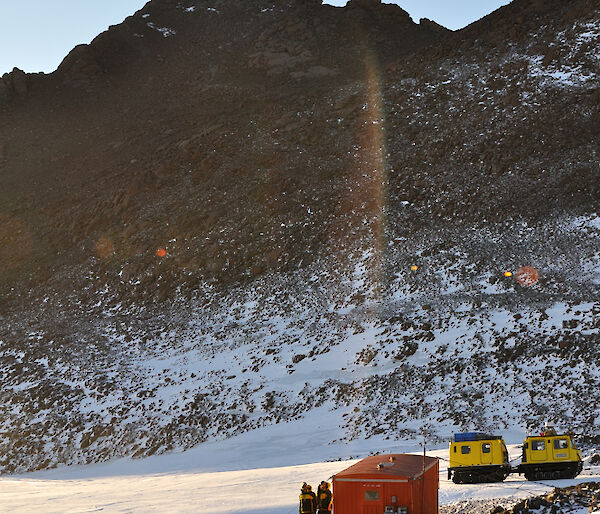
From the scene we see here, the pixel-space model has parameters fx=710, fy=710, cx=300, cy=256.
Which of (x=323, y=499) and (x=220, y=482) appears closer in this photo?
(x=323, y=499)

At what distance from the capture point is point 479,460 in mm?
19484

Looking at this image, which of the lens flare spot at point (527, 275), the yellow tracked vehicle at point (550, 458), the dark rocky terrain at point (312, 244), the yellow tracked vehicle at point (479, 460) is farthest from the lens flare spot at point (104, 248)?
the yellow tracked vehicle at point (550, 458)

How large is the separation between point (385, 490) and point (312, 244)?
102ft

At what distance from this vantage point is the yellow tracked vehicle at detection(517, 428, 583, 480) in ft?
62.6

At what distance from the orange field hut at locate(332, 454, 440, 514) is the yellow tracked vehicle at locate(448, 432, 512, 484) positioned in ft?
15.0

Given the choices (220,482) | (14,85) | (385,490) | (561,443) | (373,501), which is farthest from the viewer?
(14,85)

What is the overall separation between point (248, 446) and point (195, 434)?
3.13m

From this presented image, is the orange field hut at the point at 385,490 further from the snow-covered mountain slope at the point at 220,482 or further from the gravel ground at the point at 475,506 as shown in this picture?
the snow-covered mountain slope at the point at 220,482

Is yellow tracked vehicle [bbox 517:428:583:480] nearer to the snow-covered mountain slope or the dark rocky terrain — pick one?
the snow-covered mountain slope

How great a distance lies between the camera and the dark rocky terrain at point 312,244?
31.5 m

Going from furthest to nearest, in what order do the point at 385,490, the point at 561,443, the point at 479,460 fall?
the point at 479,460 < the point at 561,443 < the point at 385,490

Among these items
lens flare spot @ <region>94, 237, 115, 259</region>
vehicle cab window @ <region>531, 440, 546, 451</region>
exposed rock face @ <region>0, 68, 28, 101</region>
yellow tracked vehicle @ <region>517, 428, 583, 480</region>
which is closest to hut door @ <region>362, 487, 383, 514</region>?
yellow tracked vehicle @ <region>517, 428, 583, 480</region>

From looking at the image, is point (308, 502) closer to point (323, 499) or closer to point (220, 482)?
point (323, 499)

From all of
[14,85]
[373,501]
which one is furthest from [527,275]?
[14,85]
